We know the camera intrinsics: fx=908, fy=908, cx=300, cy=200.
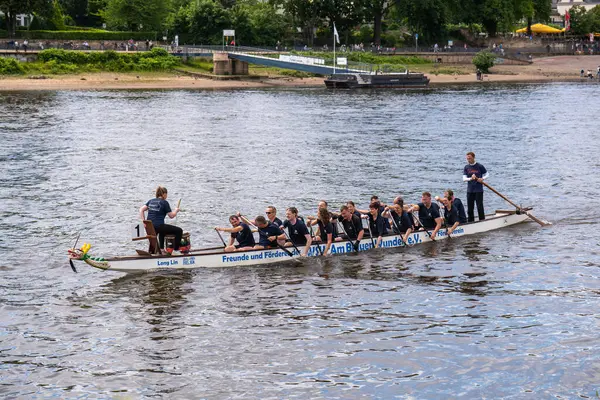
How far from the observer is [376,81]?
99375 mm

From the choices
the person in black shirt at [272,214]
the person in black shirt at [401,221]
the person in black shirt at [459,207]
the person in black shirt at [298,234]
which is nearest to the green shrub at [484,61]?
the person in black shirt at [459,207]

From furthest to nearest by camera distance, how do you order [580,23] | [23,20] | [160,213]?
[580,23] < [23,20] < [160,213]

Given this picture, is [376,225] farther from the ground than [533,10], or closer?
closer

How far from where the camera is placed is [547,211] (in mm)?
34281

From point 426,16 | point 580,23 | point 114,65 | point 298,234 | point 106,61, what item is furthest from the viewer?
point 580,23

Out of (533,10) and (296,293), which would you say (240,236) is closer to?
(296,293)

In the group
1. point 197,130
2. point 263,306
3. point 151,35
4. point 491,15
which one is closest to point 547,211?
point 263,306

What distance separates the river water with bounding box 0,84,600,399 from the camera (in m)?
18.0

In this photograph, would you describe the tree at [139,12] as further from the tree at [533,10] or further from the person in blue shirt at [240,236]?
the person in blue shirt at [240,236]

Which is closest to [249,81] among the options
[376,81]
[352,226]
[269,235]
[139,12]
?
[376,81]

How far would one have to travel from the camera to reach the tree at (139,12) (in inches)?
4628

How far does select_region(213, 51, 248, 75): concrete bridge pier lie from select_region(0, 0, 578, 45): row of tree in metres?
13.9

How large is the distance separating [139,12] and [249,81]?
23.3 m

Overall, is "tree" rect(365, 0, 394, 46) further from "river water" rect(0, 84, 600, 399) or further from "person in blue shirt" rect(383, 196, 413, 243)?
"person in blue shirt" rect(383, 196, 413, 243)
